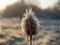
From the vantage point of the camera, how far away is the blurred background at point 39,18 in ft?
42.8

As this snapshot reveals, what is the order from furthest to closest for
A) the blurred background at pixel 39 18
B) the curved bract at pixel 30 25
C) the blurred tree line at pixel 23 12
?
the blurred tree line at pixel 23 12 → the blurred background at pixel 39 18 → the curved bract at pixel 30 25

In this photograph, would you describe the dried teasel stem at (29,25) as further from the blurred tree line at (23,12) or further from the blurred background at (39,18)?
the blurred tree line at (23,12)

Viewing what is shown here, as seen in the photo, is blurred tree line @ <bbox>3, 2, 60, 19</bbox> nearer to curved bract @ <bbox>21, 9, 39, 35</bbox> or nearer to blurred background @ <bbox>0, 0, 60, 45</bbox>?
blurred background @ <bbox>0, 0, 60, 45</bbox>

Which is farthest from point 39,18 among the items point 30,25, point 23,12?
point 30,25

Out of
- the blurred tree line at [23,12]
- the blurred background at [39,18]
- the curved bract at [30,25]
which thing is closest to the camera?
the curved bract at [30,25]

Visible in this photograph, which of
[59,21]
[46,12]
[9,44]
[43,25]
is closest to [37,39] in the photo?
[9,44]

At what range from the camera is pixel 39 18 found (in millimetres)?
17000

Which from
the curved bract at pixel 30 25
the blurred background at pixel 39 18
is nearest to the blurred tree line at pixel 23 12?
the blurred background at pixel 39 18

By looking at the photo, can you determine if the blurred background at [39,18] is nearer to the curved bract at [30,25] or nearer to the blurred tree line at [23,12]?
the blurred tree line at [23,12]

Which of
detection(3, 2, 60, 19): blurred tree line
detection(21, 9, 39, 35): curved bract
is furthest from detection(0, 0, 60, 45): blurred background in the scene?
detection(21, 9, 39, 35): curved bract

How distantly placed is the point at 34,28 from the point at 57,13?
12.8 m

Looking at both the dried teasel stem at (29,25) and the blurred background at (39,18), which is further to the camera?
the blurred background at (39,18)

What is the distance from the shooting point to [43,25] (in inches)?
620

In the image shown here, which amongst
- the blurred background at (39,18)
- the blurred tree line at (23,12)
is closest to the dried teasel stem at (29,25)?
the blurred background at (39,18)
